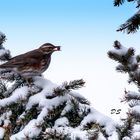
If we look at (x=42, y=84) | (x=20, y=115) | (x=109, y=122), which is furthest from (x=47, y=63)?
(x=109, y=122)

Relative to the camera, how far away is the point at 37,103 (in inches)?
198

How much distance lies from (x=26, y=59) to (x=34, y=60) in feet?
0.62

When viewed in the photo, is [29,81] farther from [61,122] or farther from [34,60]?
[34,60]

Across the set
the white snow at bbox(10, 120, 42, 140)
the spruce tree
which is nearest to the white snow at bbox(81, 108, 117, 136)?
the spruce tree

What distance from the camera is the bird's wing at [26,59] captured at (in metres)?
7.56

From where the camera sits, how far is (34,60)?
8.46 meters

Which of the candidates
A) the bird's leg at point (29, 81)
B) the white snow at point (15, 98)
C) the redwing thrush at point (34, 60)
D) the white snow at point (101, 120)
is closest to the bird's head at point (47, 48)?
the redwing thrush at point (34, 60)

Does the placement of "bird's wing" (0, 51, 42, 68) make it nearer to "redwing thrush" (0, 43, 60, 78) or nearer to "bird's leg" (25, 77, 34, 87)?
"redwing thrush" (0, 43, 60, 78)

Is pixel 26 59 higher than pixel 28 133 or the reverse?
higher

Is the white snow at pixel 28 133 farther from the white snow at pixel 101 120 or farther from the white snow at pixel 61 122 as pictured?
the white snow at pixel 101 120

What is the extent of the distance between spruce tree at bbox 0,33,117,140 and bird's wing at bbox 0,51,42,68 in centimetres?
199

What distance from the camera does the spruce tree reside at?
4.52 m

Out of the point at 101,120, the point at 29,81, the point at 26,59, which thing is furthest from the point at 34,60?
the point at 101,120

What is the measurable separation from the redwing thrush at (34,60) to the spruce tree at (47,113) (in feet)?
5.64
